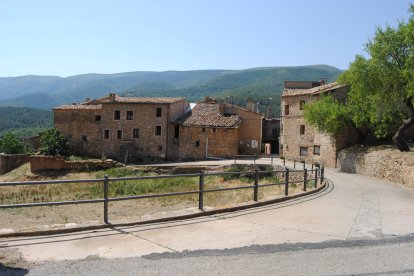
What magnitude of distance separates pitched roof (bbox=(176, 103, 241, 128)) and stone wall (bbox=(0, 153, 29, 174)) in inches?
651

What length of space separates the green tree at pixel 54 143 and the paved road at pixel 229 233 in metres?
38.6

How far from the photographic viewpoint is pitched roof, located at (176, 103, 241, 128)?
4347cm

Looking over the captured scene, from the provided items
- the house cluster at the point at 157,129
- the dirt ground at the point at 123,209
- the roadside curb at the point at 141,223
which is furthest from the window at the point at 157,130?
the roadside curb at the point at 141,223

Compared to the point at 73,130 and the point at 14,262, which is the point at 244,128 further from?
the point at 14,262

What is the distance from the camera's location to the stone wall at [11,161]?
43.8m

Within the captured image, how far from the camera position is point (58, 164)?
134 ft

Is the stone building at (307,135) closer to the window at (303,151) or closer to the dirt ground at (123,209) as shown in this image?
the window at (303,151)

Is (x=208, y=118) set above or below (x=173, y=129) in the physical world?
above

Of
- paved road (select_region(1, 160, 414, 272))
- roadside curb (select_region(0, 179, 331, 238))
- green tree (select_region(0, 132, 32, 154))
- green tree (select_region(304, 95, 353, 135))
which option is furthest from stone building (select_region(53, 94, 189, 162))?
paved road (select_region(1, 160, 414, 272))

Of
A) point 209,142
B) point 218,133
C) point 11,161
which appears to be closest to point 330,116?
point 218,133

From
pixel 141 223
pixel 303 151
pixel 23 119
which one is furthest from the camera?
pixel 23 119

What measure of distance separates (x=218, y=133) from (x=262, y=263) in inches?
1466

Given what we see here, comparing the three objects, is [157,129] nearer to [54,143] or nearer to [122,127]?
[122,127]

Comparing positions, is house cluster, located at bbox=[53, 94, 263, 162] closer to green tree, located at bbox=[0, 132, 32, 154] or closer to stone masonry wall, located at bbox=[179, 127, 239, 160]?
stone masonry wall, located at bbox=[179, 127, 239, 160]
